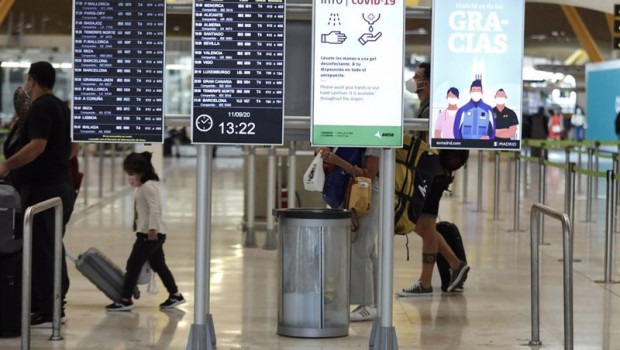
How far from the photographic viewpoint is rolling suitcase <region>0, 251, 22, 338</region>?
6.60 metres

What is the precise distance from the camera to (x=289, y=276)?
6746 millimetres

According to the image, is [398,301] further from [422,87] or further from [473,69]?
[473,69]

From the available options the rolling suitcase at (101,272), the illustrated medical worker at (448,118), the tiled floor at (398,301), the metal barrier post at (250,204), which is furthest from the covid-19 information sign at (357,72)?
the metal barrier post at (250,204)

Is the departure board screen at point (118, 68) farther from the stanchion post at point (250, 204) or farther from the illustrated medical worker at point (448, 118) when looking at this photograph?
the stanchion post at point (250, 204)

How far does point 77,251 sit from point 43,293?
395 cm

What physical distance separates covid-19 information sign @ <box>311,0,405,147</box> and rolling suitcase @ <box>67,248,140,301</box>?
2500 mm

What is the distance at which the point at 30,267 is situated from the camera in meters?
5.65

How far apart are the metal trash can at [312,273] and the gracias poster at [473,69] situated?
118 cm

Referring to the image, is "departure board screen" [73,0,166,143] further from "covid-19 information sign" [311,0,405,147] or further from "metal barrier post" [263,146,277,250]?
"metal barrier post" [263,146,277,250]

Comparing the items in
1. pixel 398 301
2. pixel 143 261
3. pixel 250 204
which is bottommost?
pixel 398 301

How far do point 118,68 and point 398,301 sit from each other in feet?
10.8

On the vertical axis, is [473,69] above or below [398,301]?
above

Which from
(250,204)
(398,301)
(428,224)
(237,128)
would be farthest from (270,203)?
(237,128)

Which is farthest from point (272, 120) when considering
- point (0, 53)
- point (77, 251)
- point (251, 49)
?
point (0, 53)
